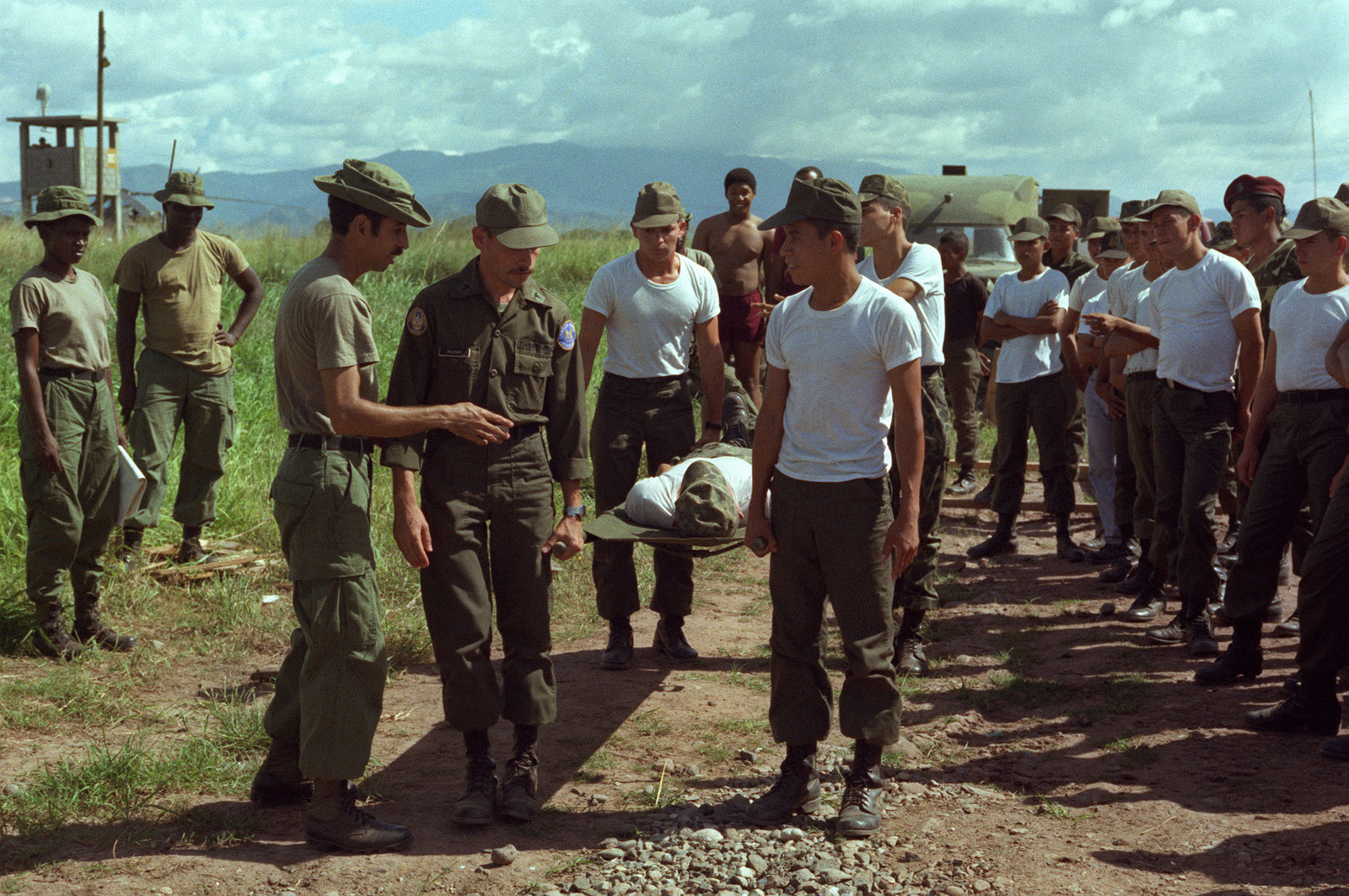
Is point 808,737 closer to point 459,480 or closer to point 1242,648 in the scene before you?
point 459,480

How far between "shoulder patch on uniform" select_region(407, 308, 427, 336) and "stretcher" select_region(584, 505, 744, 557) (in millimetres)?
1093

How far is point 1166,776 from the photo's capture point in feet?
15.3

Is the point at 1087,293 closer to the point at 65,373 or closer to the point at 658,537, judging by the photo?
the point at 658,537

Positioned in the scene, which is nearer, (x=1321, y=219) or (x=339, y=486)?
(x=339, y=486)

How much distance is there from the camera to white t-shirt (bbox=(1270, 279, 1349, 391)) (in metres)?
5.24

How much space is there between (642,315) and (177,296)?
318 cm


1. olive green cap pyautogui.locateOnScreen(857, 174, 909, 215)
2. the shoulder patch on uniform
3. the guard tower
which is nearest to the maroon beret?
olive green cap pyautogui.locateOnScreen(857, 174, 909, 215)

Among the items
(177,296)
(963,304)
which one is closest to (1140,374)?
(963,304)

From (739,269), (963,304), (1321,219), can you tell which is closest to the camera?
(1321,219)

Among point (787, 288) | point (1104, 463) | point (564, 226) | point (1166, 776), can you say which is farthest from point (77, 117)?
point (1166, 776)

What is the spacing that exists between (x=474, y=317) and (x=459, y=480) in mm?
567

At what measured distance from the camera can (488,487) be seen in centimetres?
423

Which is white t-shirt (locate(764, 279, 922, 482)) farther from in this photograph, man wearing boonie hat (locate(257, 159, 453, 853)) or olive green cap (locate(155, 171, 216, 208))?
olive green cap (locate(155, 171, 216, 208))

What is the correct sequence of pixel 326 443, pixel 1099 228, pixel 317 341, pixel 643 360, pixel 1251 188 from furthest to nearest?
pixel 1099 228, pixel 1251 188, pixel 643 360, pixel 326 443, pixel 317 341
